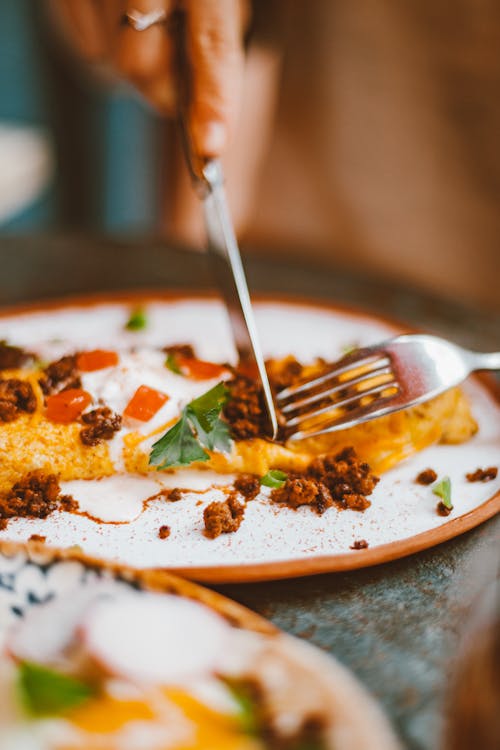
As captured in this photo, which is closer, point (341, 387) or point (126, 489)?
point (126, 489)

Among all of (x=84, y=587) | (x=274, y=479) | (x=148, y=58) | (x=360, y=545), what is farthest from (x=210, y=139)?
(x=84, y=587)

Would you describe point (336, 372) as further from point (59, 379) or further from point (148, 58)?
point (148, 58)

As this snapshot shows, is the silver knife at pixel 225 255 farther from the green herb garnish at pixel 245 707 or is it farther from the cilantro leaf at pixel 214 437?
the green herb garnish at pixel 245 707

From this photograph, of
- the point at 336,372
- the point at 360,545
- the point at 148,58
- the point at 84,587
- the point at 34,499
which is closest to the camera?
the point at 84,587

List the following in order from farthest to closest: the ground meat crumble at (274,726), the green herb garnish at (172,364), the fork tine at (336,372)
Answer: the green herb garnish at (172,364) < the fork tine at (336,372) < the ground meat crumble at (274,726)

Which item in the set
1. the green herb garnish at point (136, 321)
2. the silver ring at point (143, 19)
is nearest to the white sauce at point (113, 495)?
the green herb garnish at point (136, 321)

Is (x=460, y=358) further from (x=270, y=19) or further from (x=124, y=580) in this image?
(x=270, y=19)

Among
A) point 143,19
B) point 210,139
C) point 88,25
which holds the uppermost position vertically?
point 143,19
